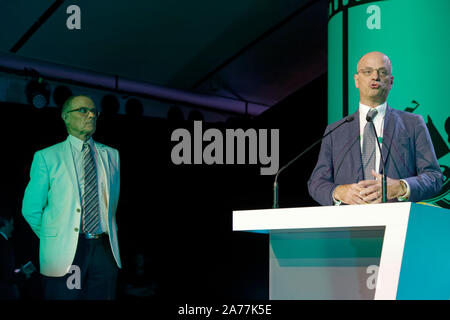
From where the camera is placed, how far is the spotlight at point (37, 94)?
5551mm

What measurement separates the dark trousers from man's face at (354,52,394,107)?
1.57 m

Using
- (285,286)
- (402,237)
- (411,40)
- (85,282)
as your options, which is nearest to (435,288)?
(402,237)

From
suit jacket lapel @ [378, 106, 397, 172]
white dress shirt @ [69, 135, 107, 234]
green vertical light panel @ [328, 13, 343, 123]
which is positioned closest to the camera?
suit jacket lapel @ [378, 106, 397, 172]

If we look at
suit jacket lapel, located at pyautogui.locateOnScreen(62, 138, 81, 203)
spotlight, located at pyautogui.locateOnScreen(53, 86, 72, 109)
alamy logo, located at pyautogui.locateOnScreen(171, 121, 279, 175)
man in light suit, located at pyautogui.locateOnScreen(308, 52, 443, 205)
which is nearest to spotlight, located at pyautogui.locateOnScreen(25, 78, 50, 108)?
spotlight, located at pyautogui.locateOnScreen(53, 86, 72, 109)

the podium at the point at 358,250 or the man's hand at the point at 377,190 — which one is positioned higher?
the man's hand at the point at 377,190

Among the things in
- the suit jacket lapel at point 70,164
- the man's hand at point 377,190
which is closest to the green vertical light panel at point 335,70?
the suit jacket lapel at point 70,164

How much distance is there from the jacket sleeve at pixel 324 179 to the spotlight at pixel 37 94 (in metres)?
3.72

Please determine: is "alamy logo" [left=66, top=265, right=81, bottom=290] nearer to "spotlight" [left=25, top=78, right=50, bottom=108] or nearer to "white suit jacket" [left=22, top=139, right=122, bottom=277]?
"white suit jacket" [left=22, top=139, right=122, bottom=277]

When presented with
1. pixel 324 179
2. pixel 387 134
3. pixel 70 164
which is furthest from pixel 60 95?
pixel 387 134

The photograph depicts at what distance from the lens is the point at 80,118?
340cm

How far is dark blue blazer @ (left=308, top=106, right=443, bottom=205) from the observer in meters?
2.37

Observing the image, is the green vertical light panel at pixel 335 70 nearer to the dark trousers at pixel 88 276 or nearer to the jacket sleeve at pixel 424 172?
the jacket sleeve at pixel 424 172

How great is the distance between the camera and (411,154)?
7.94ft

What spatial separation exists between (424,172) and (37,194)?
2.03m
